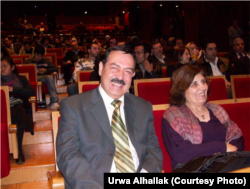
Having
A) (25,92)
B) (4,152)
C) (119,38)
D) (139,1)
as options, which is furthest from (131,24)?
(4,152)

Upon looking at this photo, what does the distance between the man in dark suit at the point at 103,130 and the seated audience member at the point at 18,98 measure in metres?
1.63

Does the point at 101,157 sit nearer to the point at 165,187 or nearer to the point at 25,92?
the point at 165,187

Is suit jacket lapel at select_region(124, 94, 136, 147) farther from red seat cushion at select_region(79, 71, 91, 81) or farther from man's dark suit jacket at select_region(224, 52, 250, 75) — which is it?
man's dark suit jacket at select_region(224, 52, 250, 75)

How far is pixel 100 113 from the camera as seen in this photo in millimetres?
1511

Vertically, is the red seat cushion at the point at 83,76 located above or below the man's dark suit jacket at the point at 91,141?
above

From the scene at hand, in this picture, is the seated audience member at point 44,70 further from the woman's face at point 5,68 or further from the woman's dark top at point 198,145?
the woman's dark top at point 198,145

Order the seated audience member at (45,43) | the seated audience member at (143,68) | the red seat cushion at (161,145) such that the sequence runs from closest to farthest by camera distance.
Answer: the red seat cushion at (161,145)
the seated audience member at (143,68)
the seated audience member at (45,43)

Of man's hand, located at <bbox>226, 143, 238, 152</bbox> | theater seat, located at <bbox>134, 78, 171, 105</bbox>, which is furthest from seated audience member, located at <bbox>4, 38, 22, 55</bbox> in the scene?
man's hand, located at <bbox>226, 143, 238, 152</bbox>

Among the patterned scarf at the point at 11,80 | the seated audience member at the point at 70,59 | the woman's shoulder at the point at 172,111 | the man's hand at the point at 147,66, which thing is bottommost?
the woman's shoulder at the point at 172,111

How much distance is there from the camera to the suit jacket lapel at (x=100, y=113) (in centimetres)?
147

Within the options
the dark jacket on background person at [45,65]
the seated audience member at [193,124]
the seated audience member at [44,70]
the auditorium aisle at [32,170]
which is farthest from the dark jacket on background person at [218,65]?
the dark jacket on background person at [45,65]

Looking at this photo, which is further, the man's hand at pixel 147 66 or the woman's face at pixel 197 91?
the man's hand at pixel 147 66

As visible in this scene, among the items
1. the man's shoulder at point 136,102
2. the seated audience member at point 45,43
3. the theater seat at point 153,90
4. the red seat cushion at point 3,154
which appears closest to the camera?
the man's shoulder at point 136,102

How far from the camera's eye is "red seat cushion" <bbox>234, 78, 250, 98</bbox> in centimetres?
302
